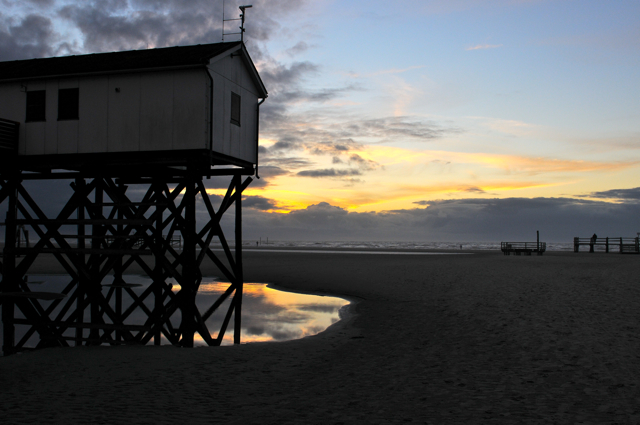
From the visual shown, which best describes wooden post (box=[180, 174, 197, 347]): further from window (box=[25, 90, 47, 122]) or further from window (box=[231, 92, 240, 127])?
window (box=[25, 90, 47, 122])

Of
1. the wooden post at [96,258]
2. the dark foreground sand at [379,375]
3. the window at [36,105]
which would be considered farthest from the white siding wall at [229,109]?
the dark foreground sand at [379,375]

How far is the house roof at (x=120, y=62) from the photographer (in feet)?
41.5

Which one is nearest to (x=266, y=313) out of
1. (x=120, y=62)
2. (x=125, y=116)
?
(x=125, y=116)

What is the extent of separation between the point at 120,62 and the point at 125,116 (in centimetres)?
170

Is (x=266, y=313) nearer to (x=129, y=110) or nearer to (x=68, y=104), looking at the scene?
(x=129, y=110)

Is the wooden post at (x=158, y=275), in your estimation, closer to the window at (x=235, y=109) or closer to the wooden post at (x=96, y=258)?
the wooden post at (x=96, y=258)

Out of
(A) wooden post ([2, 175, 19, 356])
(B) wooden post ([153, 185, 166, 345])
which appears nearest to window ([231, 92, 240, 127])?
(B) wooden post ([153, 185, 166, 345])

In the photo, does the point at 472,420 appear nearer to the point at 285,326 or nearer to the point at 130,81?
the point at 285,326

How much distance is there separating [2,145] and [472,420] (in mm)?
14320

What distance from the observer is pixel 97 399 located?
7.13 metres

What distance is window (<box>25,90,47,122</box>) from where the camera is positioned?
13703mm

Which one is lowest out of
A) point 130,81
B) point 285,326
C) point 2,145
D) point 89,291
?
point 285,326

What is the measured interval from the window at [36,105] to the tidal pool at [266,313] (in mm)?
5545

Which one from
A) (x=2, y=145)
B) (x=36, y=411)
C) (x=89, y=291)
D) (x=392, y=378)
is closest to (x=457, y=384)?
(x=392, y=378)
